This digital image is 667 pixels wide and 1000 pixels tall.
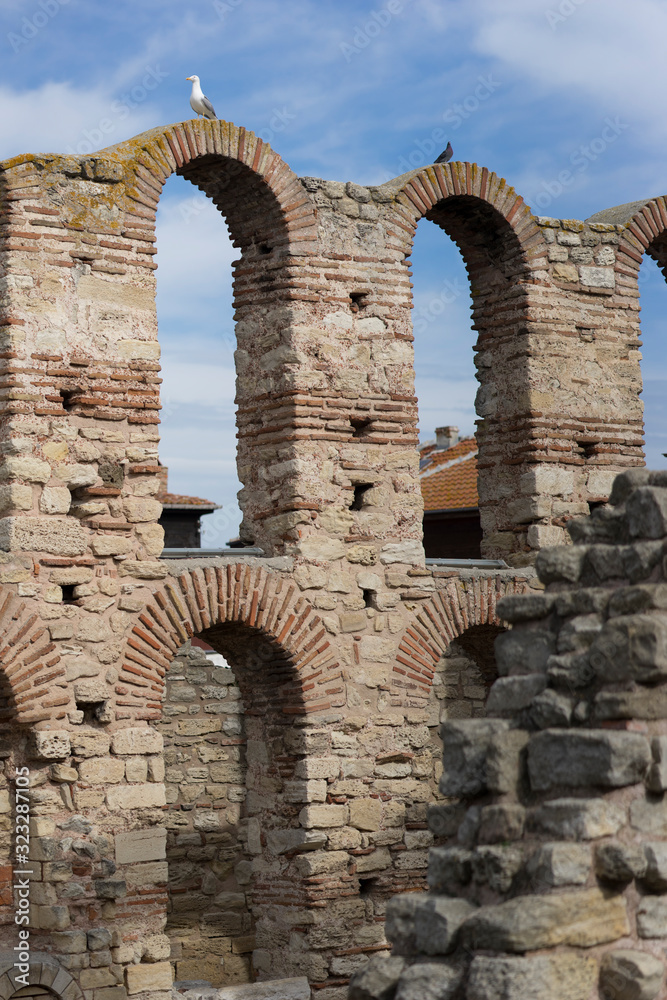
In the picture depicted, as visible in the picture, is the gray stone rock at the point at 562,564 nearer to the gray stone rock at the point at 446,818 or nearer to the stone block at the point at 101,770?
the gray stone rock at the point at 446,818

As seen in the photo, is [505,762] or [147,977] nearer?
[505,762]

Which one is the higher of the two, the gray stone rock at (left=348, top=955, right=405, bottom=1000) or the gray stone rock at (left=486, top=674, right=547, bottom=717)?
the gray stone rock at (left=486, top=674, right=547, bottom=717)

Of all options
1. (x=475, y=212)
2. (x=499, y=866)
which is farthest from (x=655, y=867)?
(x=475, y=212)

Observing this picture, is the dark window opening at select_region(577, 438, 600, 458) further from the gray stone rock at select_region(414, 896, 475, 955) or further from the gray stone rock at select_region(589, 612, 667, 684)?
the gray stone rock at select_region(414, 896, 475, 955)

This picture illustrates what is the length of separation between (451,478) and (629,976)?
17.2 m

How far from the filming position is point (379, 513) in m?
10.5

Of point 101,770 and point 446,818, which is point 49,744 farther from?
Result: point 446,818

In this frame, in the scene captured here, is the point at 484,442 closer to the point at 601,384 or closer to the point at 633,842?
the point at 601,384

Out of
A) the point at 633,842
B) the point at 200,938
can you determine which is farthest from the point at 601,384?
the point at 633,842

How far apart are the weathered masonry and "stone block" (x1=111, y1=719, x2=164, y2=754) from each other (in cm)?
2

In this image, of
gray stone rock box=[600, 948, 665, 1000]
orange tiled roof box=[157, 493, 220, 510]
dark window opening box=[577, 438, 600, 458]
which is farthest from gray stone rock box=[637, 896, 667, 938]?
orange tiled roof box=[157, 493, 220, 510]

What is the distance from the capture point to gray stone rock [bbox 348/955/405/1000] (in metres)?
5.41

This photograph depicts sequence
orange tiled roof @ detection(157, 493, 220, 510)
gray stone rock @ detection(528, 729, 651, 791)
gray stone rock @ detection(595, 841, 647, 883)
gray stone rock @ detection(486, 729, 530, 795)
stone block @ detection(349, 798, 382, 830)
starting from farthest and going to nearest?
orange tiled roof @ detection(157, 493, 220, 510) → stone block @ detection(349, 798, 382, 830) → gray stone rock @ detection(486, 729, 530, 795) → gray stone rock @ detection(528, 729, 651, 791) → gray stone rock @ detection(595, 841, 647, 883)

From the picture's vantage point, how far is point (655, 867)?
5.24m
